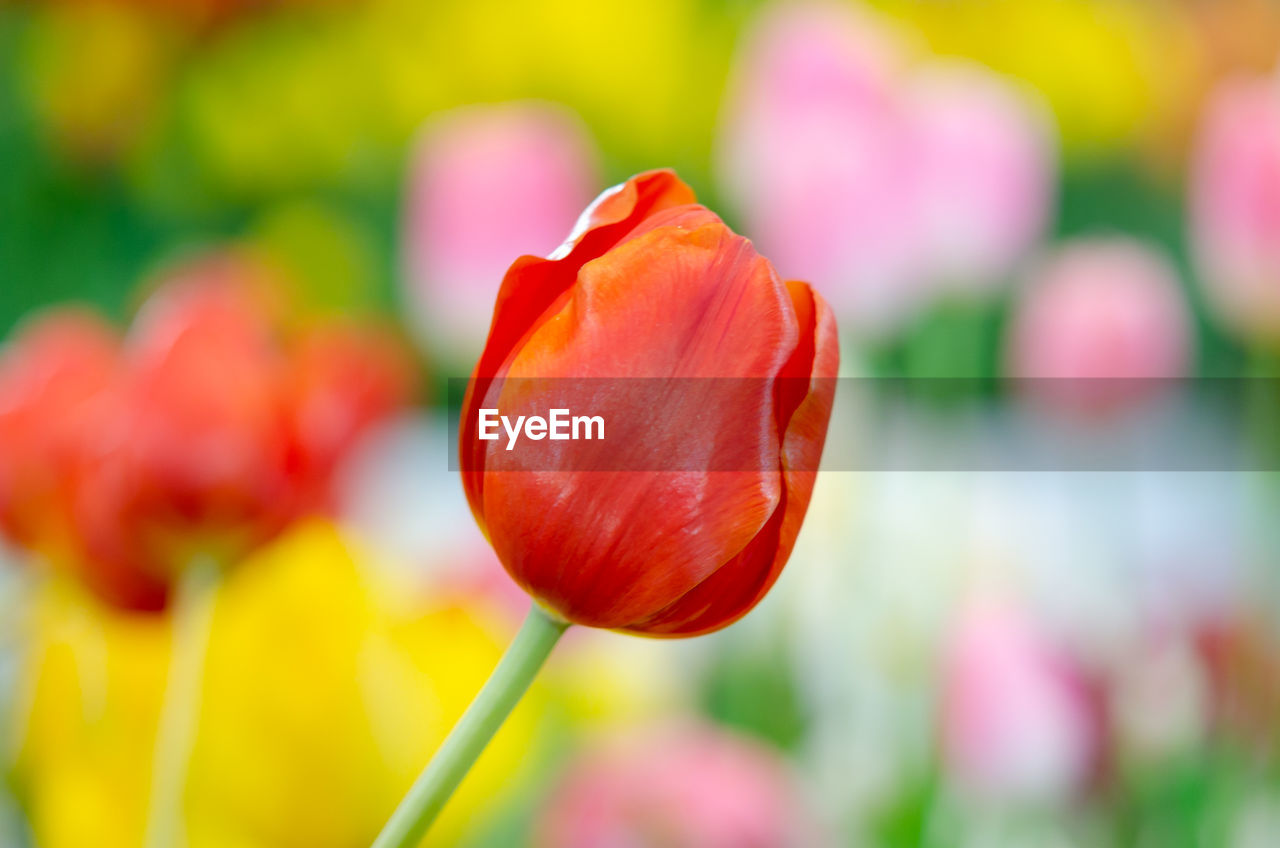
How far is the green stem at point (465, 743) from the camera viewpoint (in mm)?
126

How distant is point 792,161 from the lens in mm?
546

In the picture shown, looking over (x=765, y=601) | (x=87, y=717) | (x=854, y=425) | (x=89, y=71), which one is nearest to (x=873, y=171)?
(x=854, y=425)

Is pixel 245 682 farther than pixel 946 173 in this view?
No

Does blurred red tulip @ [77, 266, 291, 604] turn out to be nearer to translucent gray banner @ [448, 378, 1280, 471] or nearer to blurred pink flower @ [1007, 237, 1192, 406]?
translucent gray banner @ [448, 378, 1280, 471]

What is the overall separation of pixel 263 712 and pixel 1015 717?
0.23 meters

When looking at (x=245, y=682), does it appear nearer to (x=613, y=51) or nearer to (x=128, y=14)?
(x=128, y=14)

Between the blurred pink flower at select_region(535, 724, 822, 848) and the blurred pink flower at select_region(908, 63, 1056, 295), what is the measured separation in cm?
28

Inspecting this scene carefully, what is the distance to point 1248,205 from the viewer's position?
55 centimetres

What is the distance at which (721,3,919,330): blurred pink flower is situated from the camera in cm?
52

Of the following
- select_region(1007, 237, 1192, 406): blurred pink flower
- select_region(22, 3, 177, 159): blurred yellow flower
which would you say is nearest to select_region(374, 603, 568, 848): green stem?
select_region(1007, 237, 1192, 406): blurred pink flower

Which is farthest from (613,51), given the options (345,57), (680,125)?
(345,57)

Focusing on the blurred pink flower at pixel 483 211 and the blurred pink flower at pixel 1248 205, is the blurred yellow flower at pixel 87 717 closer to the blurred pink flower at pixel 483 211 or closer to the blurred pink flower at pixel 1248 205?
the blurred pink flower at pixel 483 211

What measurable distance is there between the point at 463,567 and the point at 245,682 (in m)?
0.23

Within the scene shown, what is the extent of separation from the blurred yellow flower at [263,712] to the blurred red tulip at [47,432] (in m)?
0.02
